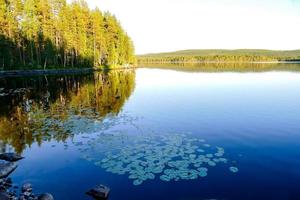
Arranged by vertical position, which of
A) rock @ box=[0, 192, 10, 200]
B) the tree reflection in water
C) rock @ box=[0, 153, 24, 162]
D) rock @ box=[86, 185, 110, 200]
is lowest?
rock @ box=[86, 185, 110, 200]

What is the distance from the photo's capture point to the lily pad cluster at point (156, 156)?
1269cm

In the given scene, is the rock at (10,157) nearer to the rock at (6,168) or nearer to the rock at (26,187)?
the rock at (6,168)

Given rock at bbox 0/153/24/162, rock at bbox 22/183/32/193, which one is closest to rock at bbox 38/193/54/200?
rock at bbox 22/183/32/193

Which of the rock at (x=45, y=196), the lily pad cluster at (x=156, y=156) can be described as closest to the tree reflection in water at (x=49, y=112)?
the lily pad cluster at (x=156, y=156)

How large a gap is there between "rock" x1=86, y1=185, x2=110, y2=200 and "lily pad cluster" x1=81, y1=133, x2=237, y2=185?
1.40 m

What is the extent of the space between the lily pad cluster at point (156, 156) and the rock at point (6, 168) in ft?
11.6

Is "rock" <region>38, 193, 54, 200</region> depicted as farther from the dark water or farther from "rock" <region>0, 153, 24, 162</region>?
"rock" <region>0, 153, 24, 162</region>

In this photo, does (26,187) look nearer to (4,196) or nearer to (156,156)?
(4,196)

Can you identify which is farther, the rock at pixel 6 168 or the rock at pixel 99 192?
the rock at pixel 6 168

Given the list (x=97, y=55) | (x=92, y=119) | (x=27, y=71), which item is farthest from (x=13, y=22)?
(x=92, y=119)

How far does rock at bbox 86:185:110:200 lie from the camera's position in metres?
10.7

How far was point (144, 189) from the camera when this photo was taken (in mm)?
11344

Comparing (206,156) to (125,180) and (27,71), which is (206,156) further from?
(27,71)

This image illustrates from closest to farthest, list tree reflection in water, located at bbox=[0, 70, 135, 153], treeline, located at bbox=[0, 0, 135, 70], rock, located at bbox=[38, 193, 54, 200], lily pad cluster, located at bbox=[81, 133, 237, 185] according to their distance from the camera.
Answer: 1. rock, located at bbox=[38, 193, 54, 200]
2. lily pad cluster, located at bbox=[81, 133, 237, 185]
3. tree reflection in water, located at bbox=[0, 70, 135, 153]
4. treeline, located at bbox=[0, 0, 135, 70]
